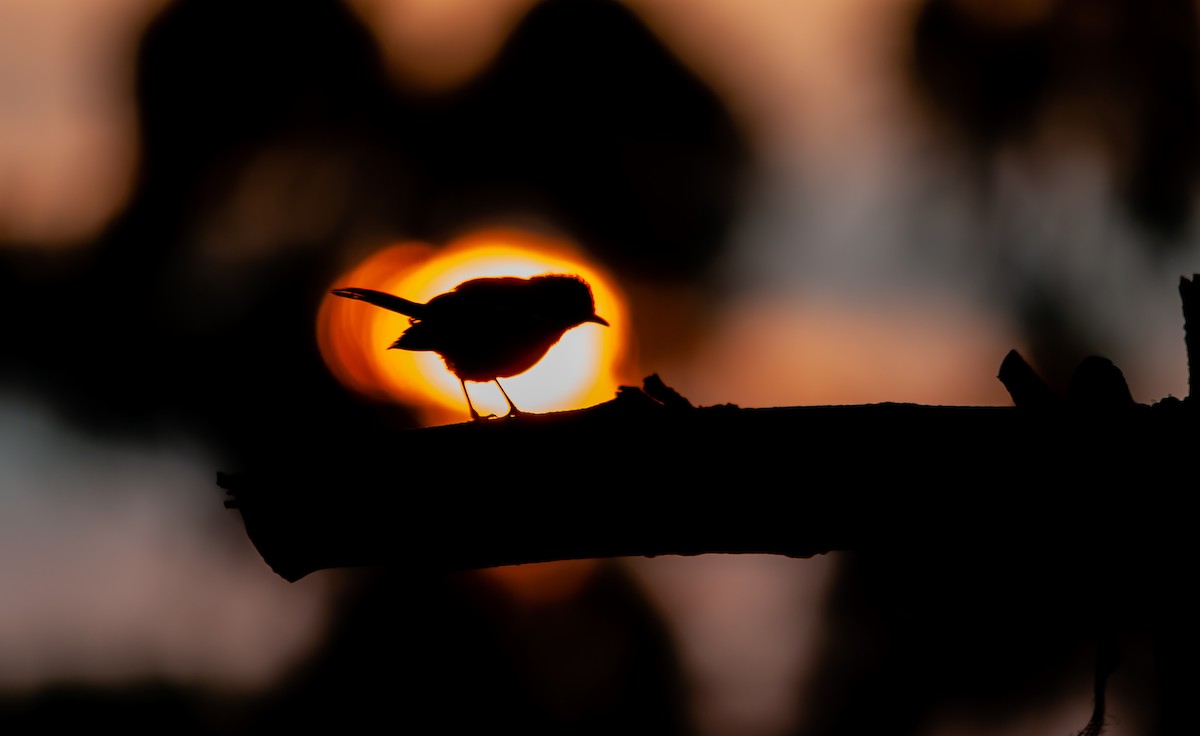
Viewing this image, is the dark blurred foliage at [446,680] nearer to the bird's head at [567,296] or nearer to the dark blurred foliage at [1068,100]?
Answer: the bird's head at [567,296]

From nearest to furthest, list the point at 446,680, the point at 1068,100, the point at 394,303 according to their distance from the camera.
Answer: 1. the point at 394,303
2. the point at 1068,100
3. the point at 446,680

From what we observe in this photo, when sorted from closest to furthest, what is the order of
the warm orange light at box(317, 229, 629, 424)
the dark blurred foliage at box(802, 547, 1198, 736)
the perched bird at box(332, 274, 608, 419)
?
1. the dark blurred foliage at box(802, 547, 1198, 736)
2. the perched bird at box(332, 274, 608, 419)
3. the warm orange light at box(317, 229, 629, 424)

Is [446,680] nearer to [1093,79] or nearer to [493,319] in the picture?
[493,319]

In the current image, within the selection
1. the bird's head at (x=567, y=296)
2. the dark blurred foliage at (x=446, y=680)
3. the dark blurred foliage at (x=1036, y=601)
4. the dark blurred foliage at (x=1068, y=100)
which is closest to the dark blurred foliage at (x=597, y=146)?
the dark blurred foliage at (x=1068, y=100)

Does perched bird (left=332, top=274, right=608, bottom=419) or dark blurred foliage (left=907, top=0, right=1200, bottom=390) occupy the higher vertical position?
dark blurred foliage (left=907, top=0, right=1200, bottom=390)

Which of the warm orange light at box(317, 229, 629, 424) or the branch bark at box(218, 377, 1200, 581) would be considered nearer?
the branch bark at box(218, 377, 1200, 581)

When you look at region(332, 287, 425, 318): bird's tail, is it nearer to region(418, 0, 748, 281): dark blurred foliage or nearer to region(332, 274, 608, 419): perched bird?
region(332, 274, 608, 419): perched bird

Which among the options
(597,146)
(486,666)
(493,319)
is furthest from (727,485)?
(486,666)

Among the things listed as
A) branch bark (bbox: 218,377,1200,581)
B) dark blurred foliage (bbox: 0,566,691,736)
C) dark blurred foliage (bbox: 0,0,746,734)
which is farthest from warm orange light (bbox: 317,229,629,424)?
branch bark (bbox: 218,377,1200,581)
